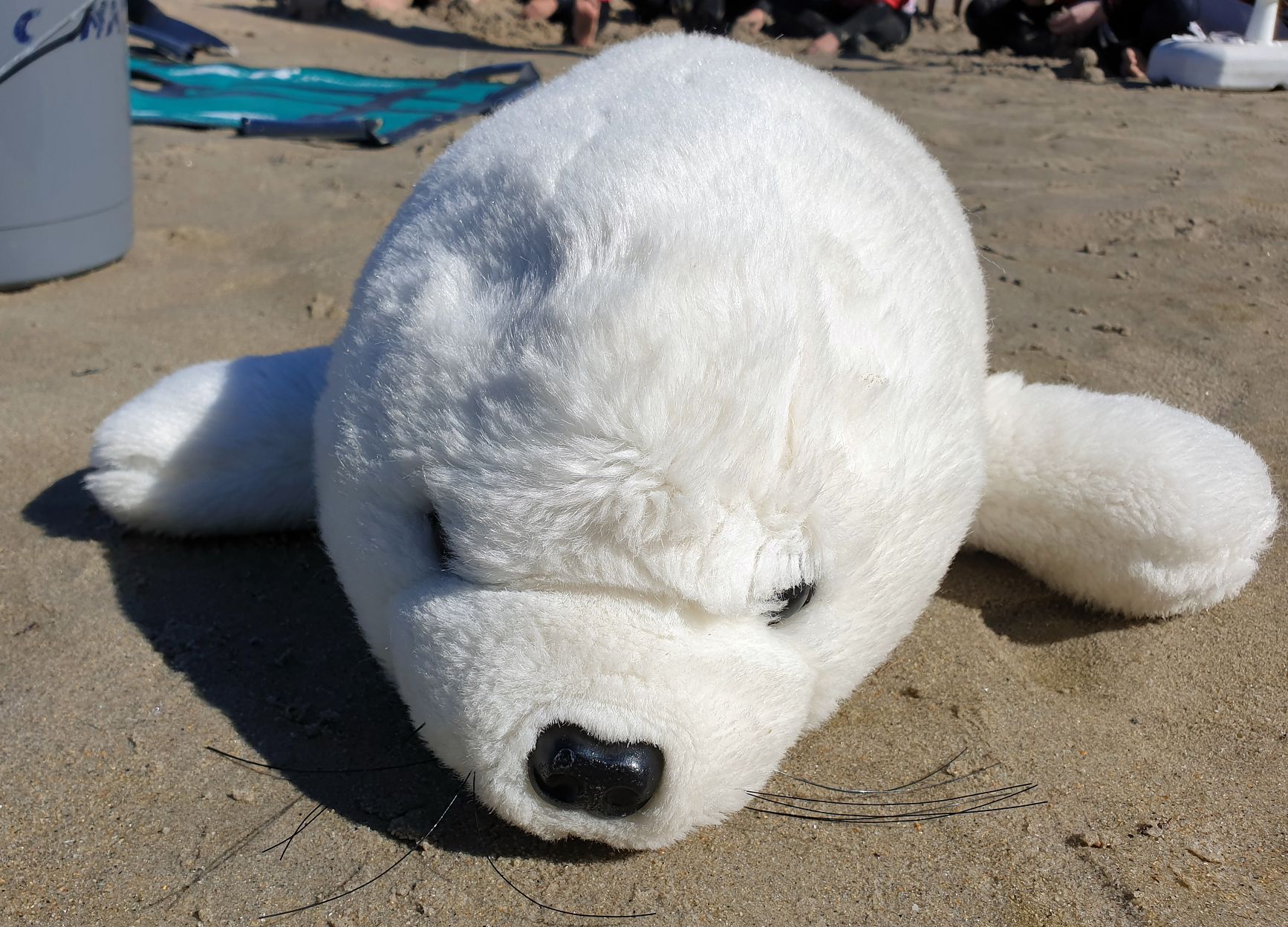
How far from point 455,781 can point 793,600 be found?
0.59 metres

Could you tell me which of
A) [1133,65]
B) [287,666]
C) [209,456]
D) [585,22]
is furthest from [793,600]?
[585,22]

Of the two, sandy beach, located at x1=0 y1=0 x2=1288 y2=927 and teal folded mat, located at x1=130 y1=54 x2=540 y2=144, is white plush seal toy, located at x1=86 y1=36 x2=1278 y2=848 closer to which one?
sandy beach, located at x1=0 y1=0 x2=1288 y2=927

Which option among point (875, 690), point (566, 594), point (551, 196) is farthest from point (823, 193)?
point (875, 690)

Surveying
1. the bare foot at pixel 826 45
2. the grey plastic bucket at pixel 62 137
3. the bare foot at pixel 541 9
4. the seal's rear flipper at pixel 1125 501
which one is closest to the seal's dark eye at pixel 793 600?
the seal's rear flipper at pixel 1125 501

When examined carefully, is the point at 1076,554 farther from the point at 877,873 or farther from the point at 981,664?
the point at 877,873

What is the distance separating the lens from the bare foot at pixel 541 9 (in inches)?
350

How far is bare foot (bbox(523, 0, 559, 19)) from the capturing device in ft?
29.1

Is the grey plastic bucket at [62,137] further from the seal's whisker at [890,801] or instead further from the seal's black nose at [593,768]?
the seal's whisker at [890,801]

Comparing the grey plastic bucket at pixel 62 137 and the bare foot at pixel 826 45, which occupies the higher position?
the bare foot at pixel 826 45

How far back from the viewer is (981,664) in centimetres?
187

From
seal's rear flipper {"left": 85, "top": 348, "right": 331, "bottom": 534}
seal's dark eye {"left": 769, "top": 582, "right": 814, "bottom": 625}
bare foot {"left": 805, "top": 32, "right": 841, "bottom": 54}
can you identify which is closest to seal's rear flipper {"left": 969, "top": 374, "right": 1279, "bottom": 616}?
seal's dark eye {"left": 769, "top": 582, "right": 814, "bottom": 625}

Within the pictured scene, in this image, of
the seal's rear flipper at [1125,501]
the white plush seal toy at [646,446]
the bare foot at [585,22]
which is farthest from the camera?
the bare foot at [585,22]

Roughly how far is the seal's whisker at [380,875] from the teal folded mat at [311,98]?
4151 mm

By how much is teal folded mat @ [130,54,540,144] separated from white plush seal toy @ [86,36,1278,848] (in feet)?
12.7
